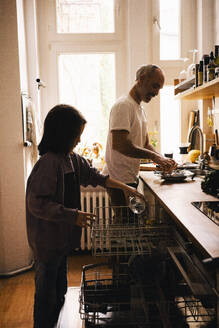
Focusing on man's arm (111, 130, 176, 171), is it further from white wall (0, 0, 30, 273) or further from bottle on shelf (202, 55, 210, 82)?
white wall (0, 0, 30, 273)

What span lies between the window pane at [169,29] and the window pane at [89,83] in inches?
21.4

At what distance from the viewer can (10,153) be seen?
2.70 m

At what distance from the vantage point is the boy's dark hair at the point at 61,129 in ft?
4.85

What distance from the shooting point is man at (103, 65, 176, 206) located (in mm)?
2205

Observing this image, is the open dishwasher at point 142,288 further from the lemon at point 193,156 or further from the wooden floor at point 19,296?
the lemon at point 193,156

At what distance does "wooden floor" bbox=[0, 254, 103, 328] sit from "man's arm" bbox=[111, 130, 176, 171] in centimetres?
115

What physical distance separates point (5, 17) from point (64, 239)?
6.33 ft

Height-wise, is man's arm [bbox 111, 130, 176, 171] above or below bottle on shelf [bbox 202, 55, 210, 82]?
below

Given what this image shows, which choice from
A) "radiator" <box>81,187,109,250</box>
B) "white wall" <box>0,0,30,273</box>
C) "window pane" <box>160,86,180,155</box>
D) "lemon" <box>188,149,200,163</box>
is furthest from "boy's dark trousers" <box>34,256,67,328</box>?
"window pane" <box>160,86,180,155</box>

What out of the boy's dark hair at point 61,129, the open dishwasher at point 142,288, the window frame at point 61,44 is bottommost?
the open dishwasher at point 142,288

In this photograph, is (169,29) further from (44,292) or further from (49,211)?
(44,292)

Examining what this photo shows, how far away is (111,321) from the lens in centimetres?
132

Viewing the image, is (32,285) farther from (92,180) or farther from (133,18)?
(133,18)

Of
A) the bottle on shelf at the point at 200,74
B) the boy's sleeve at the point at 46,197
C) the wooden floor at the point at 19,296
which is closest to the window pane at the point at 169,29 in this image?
the bottle on shelf at the point at 200,74
